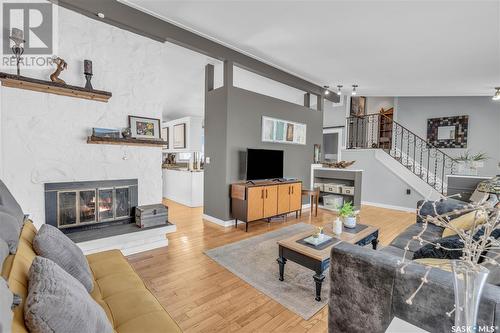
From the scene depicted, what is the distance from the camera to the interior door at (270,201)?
4.39 meters

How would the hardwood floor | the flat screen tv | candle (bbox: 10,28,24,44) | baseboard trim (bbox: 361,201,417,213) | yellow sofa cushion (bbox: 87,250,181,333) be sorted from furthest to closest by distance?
baseboard trim (bbox: 361,201,417,213)
the flat screen tv
candle (bbox: 10,28,24,44)
the hardwood floor
yellow sofa cushion (bbox: 87,250,181,333)

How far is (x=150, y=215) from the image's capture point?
3.29m

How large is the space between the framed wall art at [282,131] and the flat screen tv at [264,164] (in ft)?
1.23

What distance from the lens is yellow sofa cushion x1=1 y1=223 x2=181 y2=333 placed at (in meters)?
1.09

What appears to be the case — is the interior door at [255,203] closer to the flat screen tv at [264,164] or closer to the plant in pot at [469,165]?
the flat screen tv at [264,164]

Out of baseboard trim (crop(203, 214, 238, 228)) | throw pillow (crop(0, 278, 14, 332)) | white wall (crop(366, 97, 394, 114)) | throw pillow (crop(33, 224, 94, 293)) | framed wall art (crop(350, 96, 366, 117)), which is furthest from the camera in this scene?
white wall (crop(366, 97, 394, 114))

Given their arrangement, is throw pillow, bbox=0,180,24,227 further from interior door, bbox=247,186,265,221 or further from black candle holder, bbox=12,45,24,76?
interior door, bbox=247,186,265,221

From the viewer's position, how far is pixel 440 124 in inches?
277

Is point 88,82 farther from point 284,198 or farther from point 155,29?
point 284,198

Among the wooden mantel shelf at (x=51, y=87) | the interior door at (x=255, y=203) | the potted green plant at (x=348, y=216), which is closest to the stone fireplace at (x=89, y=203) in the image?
the wooden mantel shelf at (x=51, y=87)

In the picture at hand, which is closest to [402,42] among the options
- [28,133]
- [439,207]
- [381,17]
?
[381,17]

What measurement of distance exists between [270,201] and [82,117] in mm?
3154

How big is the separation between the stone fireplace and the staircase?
6356 millimetres

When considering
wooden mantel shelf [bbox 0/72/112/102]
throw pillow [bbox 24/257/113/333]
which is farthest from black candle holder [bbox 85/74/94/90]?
throw pillow [bbox 24/257/113/333]
